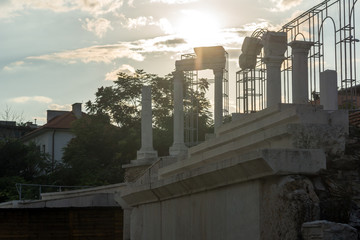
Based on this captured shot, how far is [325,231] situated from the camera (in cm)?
568

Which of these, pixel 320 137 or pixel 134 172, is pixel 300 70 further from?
pixel 134 172

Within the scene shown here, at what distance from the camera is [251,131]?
10047mm

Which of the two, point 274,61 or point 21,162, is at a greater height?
point 274,61

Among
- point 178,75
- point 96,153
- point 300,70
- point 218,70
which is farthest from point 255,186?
point 96,153

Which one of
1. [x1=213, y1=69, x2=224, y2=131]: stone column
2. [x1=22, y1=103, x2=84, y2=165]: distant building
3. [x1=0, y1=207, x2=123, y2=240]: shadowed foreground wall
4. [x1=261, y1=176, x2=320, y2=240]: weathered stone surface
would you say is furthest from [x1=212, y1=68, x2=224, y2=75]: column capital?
[x1=22, y1=103, x2=84, y2=165]: distant building

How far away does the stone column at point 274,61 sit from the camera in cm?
1645

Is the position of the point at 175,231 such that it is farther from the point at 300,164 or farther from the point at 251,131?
the point at 300,164

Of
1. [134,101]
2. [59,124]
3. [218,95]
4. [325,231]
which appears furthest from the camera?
[59,124]

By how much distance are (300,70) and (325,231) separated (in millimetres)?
10117

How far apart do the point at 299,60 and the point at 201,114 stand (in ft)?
107

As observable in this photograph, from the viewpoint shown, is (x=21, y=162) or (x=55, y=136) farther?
(x=55, y=136)

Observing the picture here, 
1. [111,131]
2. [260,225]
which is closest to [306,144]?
[260,225]

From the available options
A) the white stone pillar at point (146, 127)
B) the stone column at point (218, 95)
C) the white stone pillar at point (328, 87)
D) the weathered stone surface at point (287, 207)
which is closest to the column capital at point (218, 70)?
the stone column at point (218, 95)

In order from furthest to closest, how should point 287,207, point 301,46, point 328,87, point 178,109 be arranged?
point 178,109 < point 301,46 < point 328,87 < point 287,207
